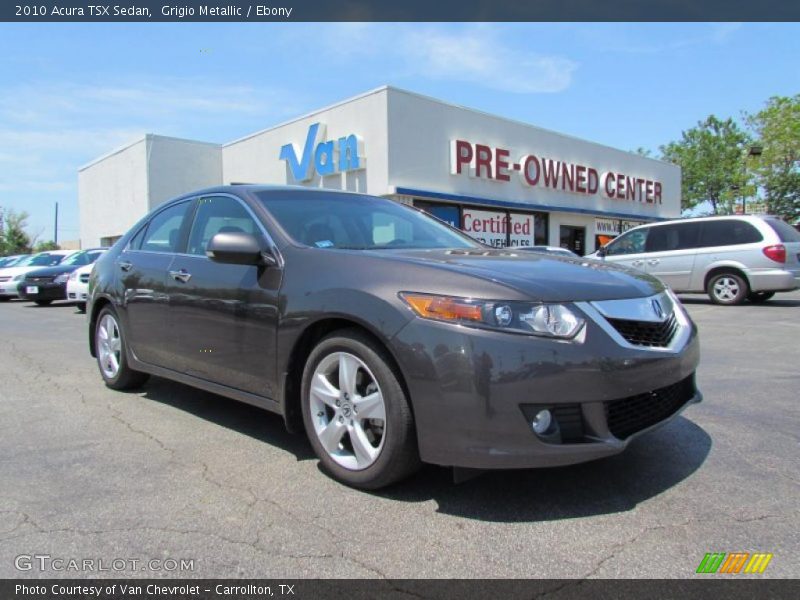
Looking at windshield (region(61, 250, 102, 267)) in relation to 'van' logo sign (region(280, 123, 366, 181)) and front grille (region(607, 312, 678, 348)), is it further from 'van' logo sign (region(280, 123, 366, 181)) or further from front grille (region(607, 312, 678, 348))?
front grille (region(607, 312, 678, 348))

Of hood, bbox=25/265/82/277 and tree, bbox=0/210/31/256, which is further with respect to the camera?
tree, bbox=0/210/31/256

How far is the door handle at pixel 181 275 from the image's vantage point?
400 cm

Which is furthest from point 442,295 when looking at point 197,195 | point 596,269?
point 197,195

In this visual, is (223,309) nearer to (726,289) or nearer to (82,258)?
(726,289)

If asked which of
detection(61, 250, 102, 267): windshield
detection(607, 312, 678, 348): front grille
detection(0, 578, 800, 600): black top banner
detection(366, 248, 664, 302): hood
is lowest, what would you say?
detection(0, 578, 800, 600): black top banner

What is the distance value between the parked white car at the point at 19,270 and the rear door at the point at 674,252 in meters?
16.0

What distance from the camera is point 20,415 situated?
174 inches

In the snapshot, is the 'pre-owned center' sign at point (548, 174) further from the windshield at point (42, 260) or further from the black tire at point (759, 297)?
the windshield at point (42, 260)

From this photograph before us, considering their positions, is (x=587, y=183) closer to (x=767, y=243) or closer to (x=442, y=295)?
(x=767, y=243)

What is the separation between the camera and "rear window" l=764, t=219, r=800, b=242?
433 inches

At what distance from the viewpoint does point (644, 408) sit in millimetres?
2832

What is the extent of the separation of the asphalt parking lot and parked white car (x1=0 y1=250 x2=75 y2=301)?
15.5m

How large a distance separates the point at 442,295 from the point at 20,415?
141 inches

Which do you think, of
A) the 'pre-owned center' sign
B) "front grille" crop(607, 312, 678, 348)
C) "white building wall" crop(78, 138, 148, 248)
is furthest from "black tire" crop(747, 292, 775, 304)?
"white building wall" crop(78, 138, 148, 248)
